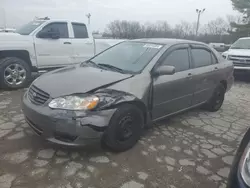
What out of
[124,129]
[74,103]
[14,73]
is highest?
[74,103]

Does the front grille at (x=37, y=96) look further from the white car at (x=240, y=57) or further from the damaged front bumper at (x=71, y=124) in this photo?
the white car at (x=240, y=57)

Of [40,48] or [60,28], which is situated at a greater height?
[60,28]

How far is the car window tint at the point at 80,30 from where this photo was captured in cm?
680

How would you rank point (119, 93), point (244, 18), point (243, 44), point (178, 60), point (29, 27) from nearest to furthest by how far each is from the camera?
point (119, 93)
point (178, 60)
point (29, 27)
point (243, 44)
point (244, 18)

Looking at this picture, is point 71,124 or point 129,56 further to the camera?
point 129,56

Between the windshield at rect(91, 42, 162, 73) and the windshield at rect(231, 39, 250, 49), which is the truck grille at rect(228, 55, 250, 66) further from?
the windshield at rect(91, 42, 162, 73)

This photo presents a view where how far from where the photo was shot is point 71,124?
8.79 feet

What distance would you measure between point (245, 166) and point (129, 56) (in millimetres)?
Result: 2506

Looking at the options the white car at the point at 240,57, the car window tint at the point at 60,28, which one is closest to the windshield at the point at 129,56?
the car window tint at the point at 60,28

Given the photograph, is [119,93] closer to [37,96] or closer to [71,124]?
[71,124]

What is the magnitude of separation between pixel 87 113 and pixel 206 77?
268 cm

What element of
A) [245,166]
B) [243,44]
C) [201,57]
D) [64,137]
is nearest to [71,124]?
[64,137]

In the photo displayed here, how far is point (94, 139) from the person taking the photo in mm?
2787

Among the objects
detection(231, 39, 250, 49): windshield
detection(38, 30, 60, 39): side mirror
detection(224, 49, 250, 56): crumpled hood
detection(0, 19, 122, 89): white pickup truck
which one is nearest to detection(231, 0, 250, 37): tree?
detection(231, 39, 250, 49): windshield
